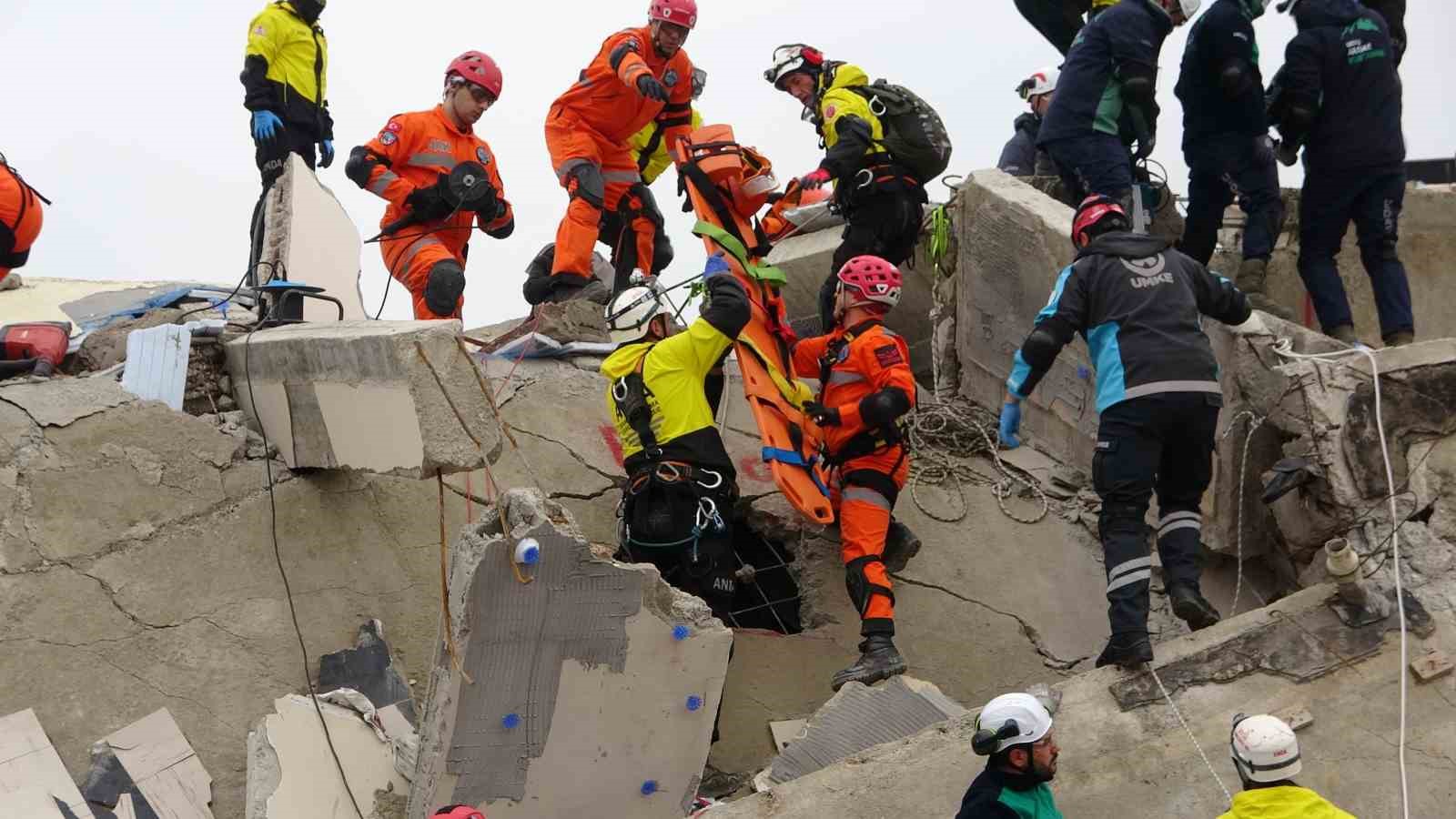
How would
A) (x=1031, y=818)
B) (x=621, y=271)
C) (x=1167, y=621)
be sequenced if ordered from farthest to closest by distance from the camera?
(x=621, y=271) < (x=1167, y=621) < (x=1031, y=818)

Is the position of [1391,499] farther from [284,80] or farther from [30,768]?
[284,80]

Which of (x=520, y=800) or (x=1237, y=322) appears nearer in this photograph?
(x=520, y=800)

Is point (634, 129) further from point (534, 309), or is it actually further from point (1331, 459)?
point (1331, 459)

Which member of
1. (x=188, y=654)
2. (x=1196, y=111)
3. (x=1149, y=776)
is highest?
(x=1196, y=111)

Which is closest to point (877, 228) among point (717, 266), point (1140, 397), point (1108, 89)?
point (717, 266)

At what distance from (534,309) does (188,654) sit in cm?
362

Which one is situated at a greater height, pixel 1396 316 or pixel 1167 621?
pixel 1396 316

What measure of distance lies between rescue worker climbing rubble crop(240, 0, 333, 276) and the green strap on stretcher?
2.98 meters

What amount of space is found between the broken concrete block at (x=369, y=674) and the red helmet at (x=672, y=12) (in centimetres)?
434

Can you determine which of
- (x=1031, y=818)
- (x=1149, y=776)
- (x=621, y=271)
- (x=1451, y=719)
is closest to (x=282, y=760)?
(x=1031, y=818)

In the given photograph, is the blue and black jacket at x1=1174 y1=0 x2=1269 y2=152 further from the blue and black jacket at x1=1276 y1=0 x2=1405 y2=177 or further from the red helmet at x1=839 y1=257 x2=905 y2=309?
the red helmet at x1=839 y1=257 x2=905 y2=309

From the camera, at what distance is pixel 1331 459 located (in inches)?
237

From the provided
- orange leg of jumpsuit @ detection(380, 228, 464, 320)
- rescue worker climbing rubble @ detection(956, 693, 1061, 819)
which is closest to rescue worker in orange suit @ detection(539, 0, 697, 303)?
orange leg of jumpsuit @ detection(380, 228, 464, 320)

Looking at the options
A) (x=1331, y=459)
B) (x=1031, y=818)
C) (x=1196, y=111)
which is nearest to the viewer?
(x=1031, y=818)
